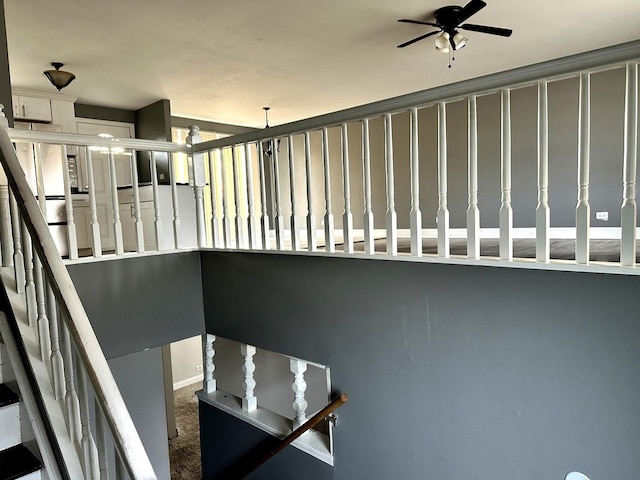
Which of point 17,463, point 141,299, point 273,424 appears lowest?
point 273,424

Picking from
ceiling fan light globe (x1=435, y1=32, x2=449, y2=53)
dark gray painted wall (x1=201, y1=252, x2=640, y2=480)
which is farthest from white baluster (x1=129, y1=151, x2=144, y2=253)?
ceiling fan light globe (x1=435, y1=32, x2=449, y2=53)

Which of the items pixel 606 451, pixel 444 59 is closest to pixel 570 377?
pixel 606 451

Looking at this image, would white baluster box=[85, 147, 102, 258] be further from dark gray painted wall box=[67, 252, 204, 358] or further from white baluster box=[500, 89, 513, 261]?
white baluster box=[500, 89, 513, 261]

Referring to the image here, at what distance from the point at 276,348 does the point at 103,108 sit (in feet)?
14.3

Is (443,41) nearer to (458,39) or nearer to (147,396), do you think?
(458,39)

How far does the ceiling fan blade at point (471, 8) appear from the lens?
2648mm

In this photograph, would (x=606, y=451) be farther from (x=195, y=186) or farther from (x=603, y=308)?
(x=195, y=186)

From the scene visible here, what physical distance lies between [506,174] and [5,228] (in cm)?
225

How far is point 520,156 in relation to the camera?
15.3 feet

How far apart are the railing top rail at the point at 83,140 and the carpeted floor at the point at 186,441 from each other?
388cm

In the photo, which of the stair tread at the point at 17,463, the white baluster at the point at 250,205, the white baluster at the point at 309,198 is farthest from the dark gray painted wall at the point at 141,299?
the white baluster at the point at 309,198

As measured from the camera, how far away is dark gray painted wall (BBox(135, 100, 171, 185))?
5133 mm

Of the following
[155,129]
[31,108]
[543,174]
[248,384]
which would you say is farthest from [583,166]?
[31,108]

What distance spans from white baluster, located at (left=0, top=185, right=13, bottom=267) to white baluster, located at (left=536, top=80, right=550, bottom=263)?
7.62ft
